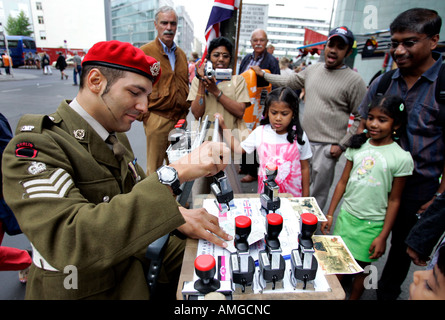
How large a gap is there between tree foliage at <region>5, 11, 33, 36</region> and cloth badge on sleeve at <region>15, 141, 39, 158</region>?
6332 cm

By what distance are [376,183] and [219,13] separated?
2843mm

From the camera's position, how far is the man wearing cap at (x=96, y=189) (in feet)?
3.03

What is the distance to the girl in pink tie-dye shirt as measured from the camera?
7.21ft

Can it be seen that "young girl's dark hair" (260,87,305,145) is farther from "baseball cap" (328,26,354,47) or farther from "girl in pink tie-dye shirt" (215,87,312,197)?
"baseball cap" (328,26,354,47)

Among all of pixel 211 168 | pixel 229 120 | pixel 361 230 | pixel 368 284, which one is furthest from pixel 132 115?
pixel 368 284

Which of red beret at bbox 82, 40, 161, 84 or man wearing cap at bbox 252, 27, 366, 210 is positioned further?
man wearing cap at bbox 252, 27, 366, 210

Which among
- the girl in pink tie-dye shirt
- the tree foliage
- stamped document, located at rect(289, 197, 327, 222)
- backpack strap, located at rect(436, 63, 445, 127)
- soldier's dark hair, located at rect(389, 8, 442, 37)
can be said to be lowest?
stamped document, located at rect(289, 197, 327, 222)

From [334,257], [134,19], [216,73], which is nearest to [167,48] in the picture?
[216,73]

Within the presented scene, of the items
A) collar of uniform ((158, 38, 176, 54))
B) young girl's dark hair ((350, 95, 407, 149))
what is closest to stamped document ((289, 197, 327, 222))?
young girl's dark hair ((350, 95, 407, 149))

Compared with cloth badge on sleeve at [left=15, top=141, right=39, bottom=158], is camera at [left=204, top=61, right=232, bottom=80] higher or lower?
higher

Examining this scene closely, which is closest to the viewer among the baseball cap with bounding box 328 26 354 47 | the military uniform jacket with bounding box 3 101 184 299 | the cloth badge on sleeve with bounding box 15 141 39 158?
the military uniform jacket with bounding box 3 101 184 299

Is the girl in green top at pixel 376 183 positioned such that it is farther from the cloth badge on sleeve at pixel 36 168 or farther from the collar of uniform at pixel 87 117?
the cloth badge on sleeve at pixel 36 168

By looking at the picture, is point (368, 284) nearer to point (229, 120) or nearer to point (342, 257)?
point (342, 257)

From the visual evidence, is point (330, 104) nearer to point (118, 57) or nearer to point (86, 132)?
point (118, 57)
